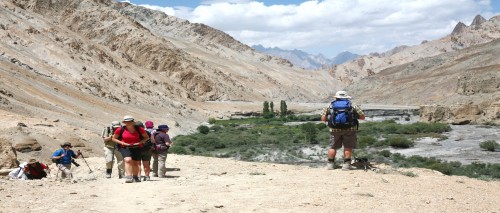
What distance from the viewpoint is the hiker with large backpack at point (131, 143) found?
11789 mm

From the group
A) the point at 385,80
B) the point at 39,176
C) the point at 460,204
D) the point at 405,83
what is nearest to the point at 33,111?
the point at 39,176

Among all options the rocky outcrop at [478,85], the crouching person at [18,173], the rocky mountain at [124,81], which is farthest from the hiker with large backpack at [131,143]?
the rocky outcrop at [478,85]

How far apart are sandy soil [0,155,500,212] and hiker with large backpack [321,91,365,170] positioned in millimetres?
658

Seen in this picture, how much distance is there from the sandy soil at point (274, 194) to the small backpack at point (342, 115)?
1021mm

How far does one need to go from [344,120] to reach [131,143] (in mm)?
4621

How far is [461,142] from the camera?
38969mm

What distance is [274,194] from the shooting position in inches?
361

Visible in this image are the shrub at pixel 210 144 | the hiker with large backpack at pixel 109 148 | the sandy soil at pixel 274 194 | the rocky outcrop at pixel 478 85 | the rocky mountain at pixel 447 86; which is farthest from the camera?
the rocky outcrop at pixel 478 85

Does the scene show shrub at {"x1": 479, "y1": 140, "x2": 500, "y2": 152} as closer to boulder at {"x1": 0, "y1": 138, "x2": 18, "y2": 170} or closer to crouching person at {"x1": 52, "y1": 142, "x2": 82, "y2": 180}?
crouching person at {"x1": 52, "y1": 142, "x2": 82, "y2": 180}

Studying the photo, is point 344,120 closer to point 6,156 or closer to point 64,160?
point 64,160

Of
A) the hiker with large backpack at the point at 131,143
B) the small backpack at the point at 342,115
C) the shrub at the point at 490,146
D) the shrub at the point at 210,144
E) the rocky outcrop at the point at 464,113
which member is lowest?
the shrub at the point at 210,144

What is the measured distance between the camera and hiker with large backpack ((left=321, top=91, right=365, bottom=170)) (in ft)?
38.5

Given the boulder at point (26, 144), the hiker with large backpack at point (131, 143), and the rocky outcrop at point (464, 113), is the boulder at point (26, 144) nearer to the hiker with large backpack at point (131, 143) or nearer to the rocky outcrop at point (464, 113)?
the hiker with large backpack at point (131, 143)

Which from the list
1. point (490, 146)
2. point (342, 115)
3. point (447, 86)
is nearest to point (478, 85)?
point (447, 86)
